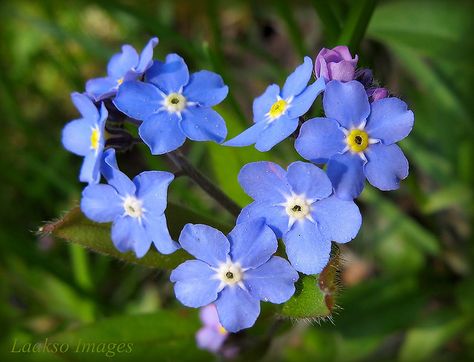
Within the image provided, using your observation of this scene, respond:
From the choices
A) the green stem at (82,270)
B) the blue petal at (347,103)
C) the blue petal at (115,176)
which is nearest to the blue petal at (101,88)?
the blue petal at (115,176)

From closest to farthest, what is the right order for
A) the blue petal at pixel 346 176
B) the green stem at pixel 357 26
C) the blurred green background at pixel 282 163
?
the blue petal at pixel 346 176
the green stem at pixel 357 26
the blurred green background at pixel 282 163

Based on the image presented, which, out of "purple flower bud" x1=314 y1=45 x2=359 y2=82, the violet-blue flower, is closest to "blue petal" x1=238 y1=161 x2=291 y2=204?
"purple flower bud" x1=314 y1=45 x2=359 y2=82

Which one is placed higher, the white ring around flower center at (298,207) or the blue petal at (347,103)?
the blue petal at (347,103)

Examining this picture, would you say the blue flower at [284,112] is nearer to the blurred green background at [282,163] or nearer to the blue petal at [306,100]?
the blue petal at [306,100]

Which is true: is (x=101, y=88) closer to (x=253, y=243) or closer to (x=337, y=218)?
(x=253, y=243)

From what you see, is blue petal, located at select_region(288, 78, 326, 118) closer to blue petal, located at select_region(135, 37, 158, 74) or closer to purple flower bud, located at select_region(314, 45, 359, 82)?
purple flower bud, located at select_region(314, 45, 359, 82)

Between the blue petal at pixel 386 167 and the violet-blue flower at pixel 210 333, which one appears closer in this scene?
the blue petal at pixel 386 167

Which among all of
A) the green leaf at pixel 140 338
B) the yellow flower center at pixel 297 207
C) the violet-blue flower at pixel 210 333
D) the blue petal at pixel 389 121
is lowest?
the green leaf at pixel 140 338

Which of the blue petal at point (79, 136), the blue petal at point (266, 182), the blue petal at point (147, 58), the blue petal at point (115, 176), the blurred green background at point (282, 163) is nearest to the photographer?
the blue petal at point (266, 182)
